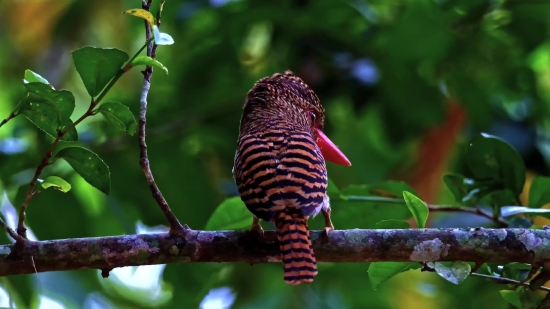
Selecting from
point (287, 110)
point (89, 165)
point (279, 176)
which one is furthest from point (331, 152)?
point (89, 165)

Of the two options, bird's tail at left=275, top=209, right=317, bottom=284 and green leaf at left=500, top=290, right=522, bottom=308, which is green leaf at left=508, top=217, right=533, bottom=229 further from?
bird's tail at left=275, top=209, right=317, bottom=284

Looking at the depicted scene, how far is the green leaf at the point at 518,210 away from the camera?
6.27 ft

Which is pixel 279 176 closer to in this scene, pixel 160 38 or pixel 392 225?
pixel 392 225

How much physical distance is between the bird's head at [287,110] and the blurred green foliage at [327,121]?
33cm

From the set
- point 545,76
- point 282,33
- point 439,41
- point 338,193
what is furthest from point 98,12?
point 545,76

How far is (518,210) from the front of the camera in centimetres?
196

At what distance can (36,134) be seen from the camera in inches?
117

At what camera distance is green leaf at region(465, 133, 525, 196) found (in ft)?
6.97

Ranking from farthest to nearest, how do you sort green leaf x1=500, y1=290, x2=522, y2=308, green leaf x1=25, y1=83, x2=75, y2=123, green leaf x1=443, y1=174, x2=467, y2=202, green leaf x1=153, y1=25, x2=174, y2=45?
green leaf x1=443, y1=174, x2=467, y2=202 < green leaf x1=500, y1=290, x2=522, y2=308 < green leaf x1=25, y1=83, x2=75, y2=123 < green leaf x1=153, y1=25, x2=174, y2=45

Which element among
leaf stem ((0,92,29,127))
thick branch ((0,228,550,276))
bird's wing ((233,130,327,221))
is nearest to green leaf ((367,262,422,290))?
thick branch ((0,228,550,276))

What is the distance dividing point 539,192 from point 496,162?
6.2 inches

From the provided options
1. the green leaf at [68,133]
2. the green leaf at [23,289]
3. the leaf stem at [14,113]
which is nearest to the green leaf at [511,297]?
the green leaf at [68,133]

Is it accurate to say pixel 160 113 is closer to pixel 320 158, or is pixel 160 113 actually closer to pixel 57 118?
pixel 320 158

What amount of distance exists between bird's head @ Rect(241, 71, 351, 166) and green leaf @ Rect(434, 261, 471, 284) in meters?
0.77
